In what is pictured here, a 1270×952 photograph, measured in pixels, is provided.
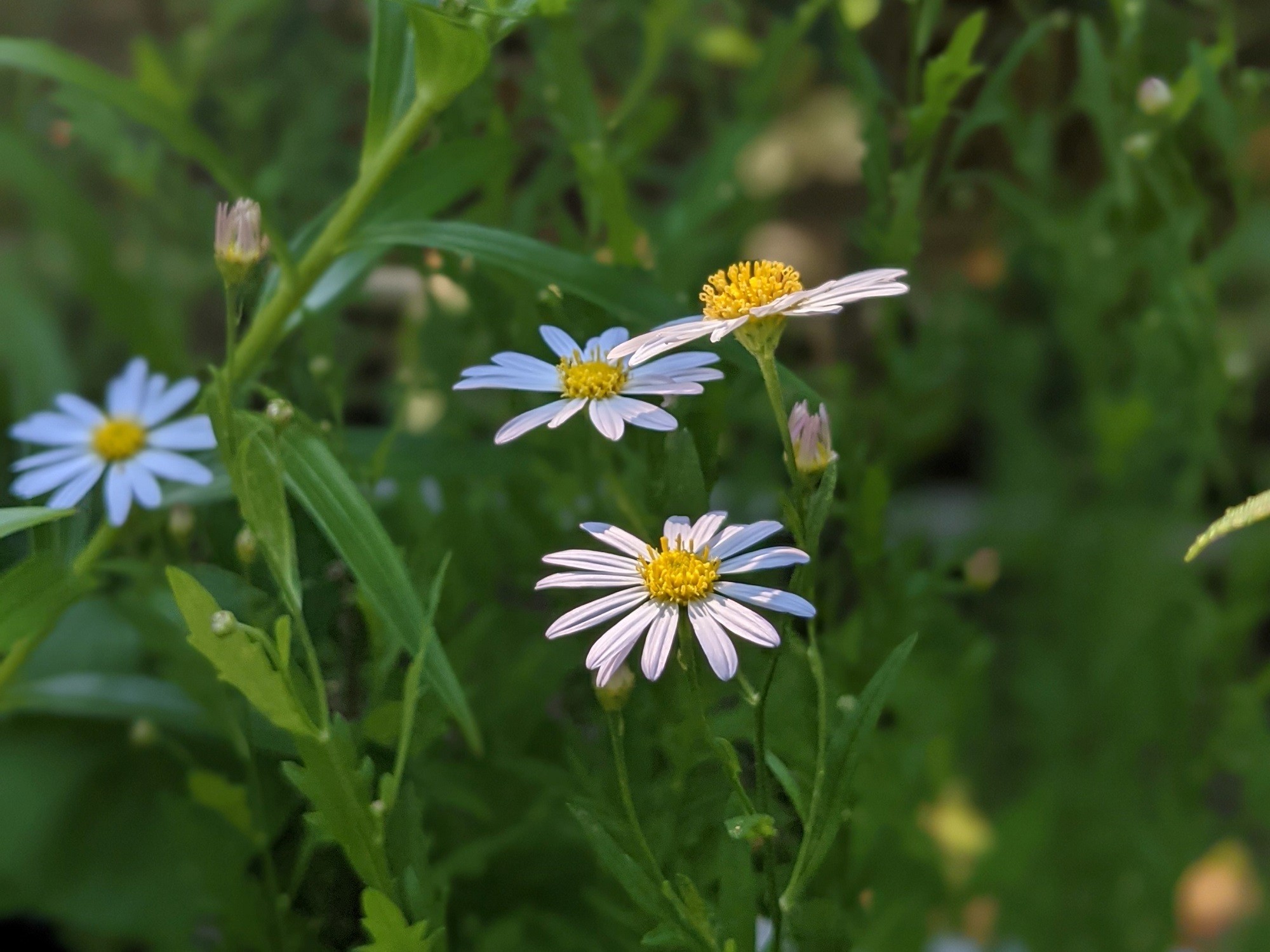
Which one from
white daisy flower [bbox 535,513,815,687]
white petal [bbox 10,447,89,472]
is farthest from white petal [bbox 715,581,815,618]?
white petal [bbox 10,447,89,472]

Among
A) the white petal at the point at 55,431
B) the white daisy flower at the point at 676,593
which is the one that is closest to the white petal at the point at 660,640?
the white daisy flower at the point at 676,593

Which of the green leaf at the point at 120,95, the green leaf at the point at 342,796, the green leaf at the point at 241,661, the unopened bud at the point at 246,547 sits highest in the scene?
the green leaf at the point at 120,95

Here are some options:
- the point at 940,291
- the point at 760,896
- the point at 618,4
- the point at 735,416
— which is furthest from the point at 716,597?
the point at 940,291

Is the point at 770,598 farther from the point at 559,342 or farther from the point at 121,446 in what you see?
the point at 121,446

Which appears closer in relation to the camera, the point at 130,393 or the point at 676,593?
the point at 676,593

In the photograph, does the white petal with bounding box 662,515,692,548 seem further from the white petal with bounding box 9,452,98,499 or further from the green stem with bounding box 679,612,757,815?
the white petal with bounding box 9,452,98,499

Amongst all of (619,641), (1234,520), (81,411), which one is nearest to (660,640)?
(619,641)

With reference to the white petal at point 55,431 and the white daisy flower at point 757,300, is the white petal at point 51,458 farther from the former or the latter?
the white daisy flower at point 757,300
